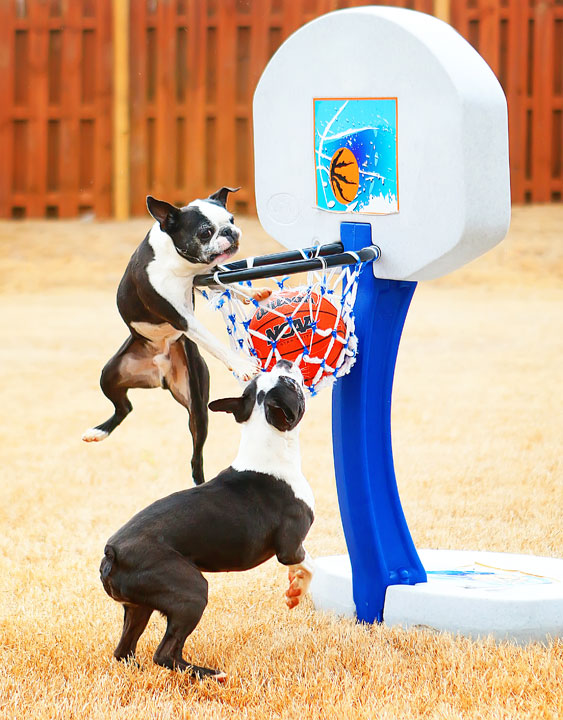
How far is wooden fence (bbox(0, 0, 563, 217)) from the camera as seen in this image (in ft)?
37.4

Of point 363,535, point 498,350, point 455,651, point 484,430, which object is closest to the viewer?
point 455,651

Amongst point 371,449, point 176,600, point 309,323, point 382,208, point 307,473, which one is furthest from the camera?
point 307,473

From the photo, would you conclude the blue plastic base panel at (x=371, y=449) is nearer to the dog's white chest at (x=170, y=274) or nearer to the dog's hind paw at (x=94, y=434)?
the dog's white chest at (x=170, y=274)

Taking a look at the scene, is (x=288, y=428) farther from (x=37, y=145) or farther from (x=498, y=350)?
(x=37, y=145)

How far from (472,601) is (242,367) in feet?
3.20

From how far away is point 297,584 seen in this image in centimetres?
265

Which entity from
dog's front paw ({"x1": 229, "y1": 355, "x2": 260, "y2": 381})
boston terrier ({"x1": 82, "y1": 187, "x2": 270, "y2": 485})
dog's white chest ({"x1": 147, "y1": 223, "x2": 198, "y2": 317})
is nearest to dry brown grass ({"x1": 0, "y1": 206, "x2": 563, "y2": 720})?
boston terrier ({"x1": 82, "y1": 187, "x2": 270, "y2": 485})

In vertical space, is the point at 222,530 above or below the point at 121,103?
below

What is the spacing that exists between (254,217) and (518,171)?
307cm

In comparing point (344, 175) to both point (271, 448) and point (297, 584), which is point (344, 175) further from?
point (297, 584)

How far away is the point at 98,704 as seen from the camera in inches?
96.3

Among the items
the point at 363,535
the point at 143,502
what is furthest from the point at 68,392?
the point at 363,535

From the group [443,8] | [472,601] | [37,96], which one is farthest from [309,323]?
[443,8]

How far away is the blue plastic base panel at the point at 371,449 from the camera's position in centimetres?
290
